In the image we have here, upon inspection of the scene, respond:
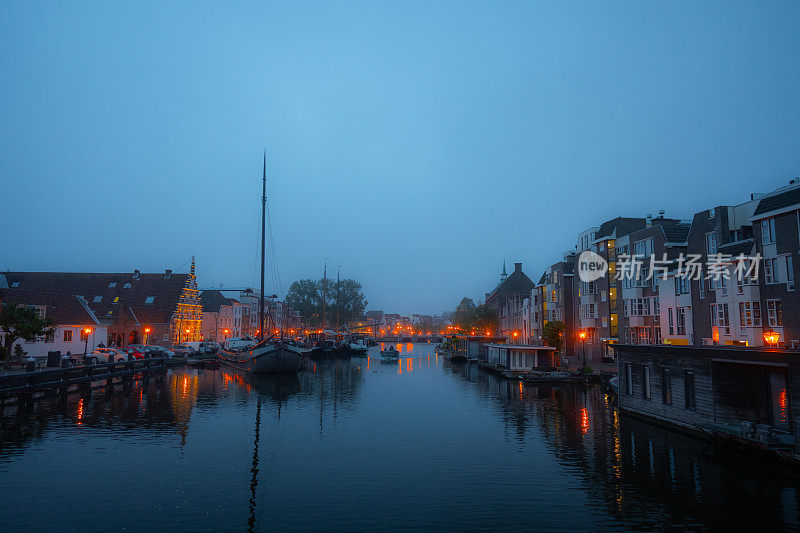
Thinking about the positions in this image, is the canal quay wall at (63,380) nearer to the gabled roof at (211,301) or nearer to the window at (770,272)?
the window at (770,272)

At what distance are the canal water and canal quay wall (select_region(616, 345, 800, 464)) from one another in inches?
42.6

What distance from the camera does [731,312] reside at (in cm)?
4138

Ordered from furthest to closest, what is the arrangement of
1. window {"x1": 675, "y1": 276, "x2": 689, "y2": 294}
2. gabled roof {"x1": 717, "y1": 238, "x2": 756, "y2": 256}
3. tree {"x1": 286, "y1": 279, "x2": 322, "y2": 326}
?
tree {"x1": 286, "y1": 279, "x2": 322, "y2": 326} → window {"x1": 675, "y1": 276, "x2": 689, "y2": 294} → gabled roof {"x1": 717, "y1": 238, "x2": 756, "y2": 256}

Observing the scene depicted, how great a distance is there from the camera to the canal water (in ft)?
52.6

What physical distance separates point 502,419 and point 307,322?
141 metres

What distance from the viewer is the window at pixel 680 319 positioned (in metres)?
48.8

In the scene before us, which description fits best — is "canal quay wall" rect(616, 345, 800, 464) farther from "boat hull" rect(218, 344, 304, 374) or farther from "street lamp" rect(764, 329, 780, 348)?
"boat hull" rect(218, 344, 304, 374)

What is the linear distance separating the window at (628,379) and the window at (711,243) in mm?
17114

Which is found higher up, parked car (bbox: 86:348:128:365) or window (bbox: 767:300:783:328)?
window (bbox: 767:300:783:328)

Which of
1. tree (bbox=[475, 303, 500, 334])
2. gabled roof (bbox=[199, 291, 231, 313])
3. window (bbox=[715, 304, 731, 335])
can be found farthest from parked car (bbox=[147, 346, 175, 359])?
tree (bbox=[475, 303, 500, 334])

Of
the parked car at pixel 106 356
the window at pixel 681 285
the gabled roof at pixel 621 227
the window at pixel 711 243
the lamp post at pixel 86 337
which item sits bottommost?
the parked car at pixel 106 356

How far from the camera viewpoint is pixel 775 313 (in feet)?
123

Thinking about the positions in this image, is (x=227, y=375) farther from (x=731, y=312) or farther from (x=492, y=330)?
(x=492, y=330)

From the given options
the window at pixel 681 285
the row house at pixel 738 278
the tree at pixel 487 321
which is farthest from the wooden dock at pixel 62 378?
the tree at pixel 487 321
